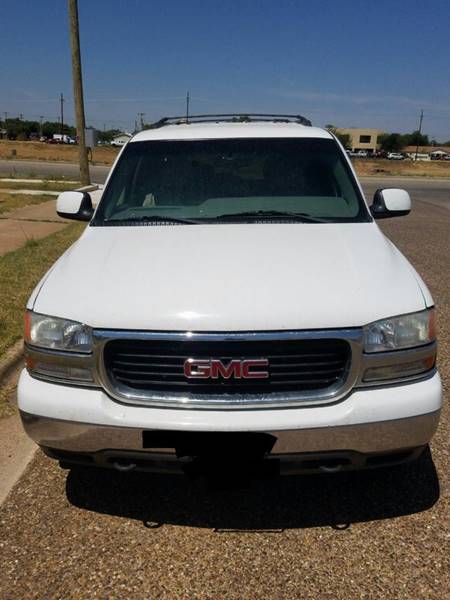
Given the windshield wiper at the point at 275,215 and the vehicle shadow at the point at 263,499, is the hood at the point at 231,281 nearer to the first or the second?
the windshield wiper at the point at 275,215

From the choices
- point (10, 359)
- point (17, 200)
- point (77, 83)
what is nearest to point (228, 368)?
point (10, 359)

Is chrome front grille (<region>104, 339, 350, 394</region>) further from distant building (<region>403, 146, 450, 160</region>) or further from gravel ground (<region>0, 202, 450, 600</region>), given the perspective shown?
distant building (<region>403, 146, 450, 160</region>)

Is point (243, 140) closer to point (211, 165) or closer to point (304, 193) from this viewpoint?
point (211, 165)

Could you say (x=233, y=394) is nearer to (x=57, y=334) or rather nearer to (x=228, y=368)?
(x=228, y=368)

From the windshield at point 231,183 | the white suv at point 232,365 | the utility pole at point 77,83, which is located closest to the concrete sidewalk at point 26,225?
the utility pole at point 77,83

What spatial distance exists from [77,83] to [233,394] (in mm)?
17670

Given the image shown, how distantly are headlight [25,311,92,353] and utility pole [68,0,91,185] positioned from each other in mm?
17110

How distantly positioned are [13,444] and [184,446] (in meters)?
1.56

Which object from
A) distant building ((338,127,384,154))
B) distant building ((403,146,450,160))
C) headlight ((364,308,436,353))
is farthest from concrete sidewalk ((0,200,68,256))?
distant building ((338,127,384,154))

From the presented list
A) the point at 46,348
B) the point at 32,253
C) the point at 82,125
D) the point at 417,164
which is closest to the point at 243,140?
the point at 46,348

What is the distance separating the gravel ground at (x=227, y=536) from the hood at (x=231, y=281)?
101cm

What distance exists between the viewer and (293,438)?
2.30m

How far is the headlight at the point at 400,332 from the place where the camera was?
2365 millimetres

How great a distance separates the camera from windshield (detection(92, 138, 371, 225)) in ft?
11.7
